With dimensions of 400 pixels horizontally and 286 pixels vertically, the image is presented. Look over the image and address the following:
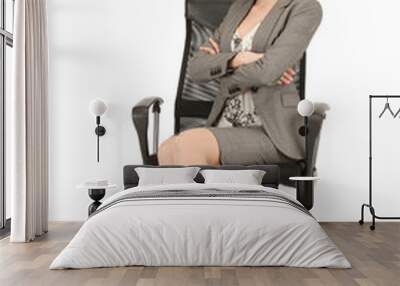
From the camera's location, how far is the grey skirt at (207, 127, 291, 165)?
7230mm

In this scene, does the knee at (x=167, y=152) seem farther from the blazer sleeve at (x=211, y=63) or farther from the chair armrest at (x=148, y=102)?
the blazer sleeve at (x=211, y=63)

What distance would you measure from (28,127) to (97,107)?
3.80 ft

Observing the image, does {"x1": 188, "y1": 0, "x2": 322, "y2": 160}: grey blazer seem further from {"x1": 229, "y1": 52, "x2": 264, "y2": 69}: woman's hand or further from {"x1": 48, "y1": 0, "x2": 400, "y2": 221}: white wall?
{"x1": 48, "y1": 0, "x2": 400, "y2": 221}: white wall

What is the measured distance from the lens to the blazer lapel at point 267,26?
7207mm

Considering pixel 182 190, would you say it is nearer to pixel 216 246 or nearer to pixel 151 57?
pixel 216 246

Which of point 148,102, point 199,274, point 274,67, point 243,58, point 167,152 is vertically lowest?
point 199,274

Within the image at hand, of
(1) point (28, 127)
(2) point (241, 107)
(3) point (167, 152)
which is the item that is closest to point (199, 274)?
(1) point (28, 127)

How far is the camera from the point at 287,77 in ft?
23.8

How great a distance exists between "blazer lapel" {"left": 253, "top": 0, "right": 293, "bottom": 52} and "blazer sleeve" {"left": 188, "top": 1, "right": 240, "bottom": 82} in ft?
1.04

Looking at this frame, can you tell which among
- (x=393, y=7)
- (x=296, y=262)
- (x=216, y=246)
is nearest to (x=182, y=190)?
(x=216, y=246)

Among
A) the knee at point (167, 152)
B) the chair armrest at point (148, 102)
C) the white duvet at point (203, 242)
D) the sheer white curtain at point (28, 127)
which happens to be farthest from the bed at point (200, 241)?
the chair armrest at point (148, 102)

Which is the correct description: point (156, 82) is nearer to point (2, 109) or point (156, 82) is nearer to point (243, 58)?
point (243, 58)

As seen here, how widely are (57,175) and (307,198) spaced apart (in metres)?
3.06

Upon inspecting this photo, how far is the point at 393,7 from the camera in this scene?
24.3ft
